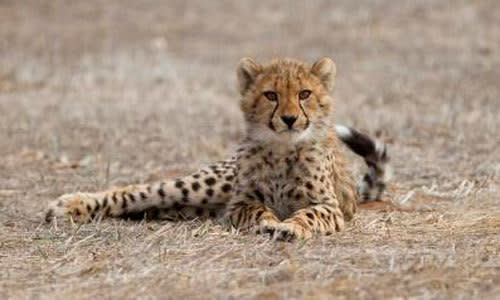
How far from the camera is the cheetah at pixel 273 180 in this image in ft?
16.6

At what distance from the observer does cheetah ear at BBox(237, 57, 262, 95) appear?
17.7ft

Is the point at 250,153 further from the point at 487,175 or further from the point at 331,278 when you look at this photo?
the point at 487,175

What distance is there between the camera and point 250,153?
5.35m

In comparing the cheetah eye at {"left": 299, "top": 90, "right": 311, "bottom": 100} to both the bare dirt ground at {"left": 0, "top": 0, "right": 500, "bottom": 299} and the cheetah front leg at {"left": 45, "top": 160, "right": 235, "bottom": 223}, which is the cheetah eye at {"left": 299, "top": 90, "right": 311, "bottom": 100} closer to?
the bare dirt ground at {"left": 0, "top": 0, "right": 500, "bottom": 299}

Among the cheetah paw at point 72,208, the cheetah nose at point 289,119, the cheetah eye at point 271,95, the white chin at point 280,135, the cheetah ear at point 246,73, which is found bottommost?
the cheetah paw at point 72,208

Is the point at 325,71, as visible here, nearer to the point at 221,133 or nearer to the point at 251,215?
the point at 251,215

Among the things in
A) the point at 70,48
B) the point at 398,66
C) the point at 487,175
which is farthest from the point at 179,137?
the point at 70,48

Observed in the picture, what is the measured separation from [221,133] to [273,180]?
3.98 m

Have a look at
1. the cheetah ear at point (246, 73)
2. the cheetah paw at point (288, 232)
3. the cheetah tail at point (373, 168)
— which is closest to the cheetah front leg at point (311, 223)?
the cheetah paw at point (288, 232)

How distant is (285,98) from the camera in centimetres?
507

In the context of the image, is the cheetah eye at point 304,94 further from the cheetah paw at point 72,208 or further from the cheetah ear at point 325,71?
the cheetah paw at point 72,208

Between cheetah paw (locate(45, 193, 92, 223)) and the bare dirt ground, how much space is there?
110mm

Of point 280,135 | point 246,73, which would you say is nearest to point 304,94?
point 280,135

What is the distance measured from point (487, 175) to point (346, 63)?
21.0 feet
